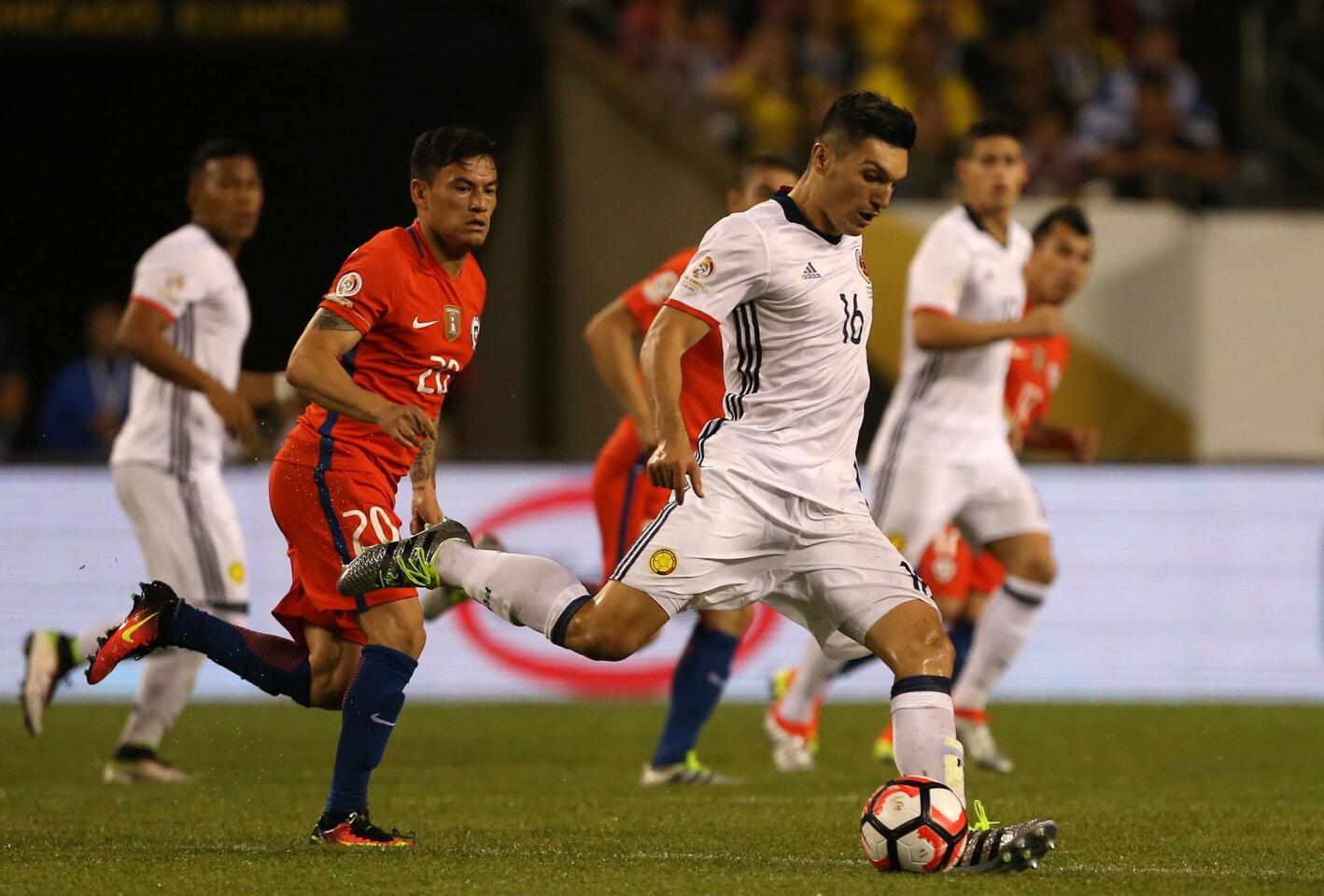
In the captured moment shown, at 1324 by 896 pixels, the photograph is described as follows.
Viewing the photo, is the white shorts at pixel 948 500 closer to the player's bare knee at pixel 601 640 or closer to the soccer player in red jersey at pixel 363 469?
the soccer player in red jersey at pixel 363 469

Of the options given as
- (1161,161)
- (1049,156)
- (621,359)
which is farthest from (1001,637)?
(1049,156)

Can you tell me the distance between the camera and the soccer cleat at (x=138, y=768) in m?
8.26

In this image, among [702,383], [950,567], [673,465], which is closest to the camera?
[673,465]

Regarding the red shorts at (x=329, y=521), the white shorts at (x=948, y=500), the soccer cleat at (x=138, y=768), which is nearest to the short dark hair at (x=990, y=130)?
the white shorts at (x=948, y=500)

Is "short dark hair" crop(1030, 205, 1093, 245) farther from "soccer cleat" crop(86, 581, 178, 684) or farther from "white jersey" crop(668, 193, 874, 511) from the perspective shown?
"soccer cleat" crop(86, 581, 178, 684)

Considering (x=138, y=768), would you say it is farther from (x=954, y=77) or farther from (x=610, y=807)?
(x=954, y=77)

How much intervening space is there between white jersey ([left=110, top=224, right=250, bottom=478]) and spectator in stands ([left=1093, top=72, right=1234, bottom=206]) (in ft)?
26.8

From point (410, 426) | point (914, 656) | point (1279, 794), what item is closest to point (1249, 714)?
point (1279, 794)

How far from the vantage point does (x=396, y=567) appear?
5887 millimetres

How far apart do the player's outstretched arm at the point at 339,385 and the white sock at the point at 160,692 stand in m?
2.75

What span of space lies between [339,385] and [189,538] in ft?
8.80

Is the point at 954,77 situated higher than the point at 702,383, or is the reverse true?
the point at 954,77

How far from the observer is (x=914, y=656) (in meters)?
5.70

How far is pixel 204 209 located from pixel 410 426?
10.1 ft
